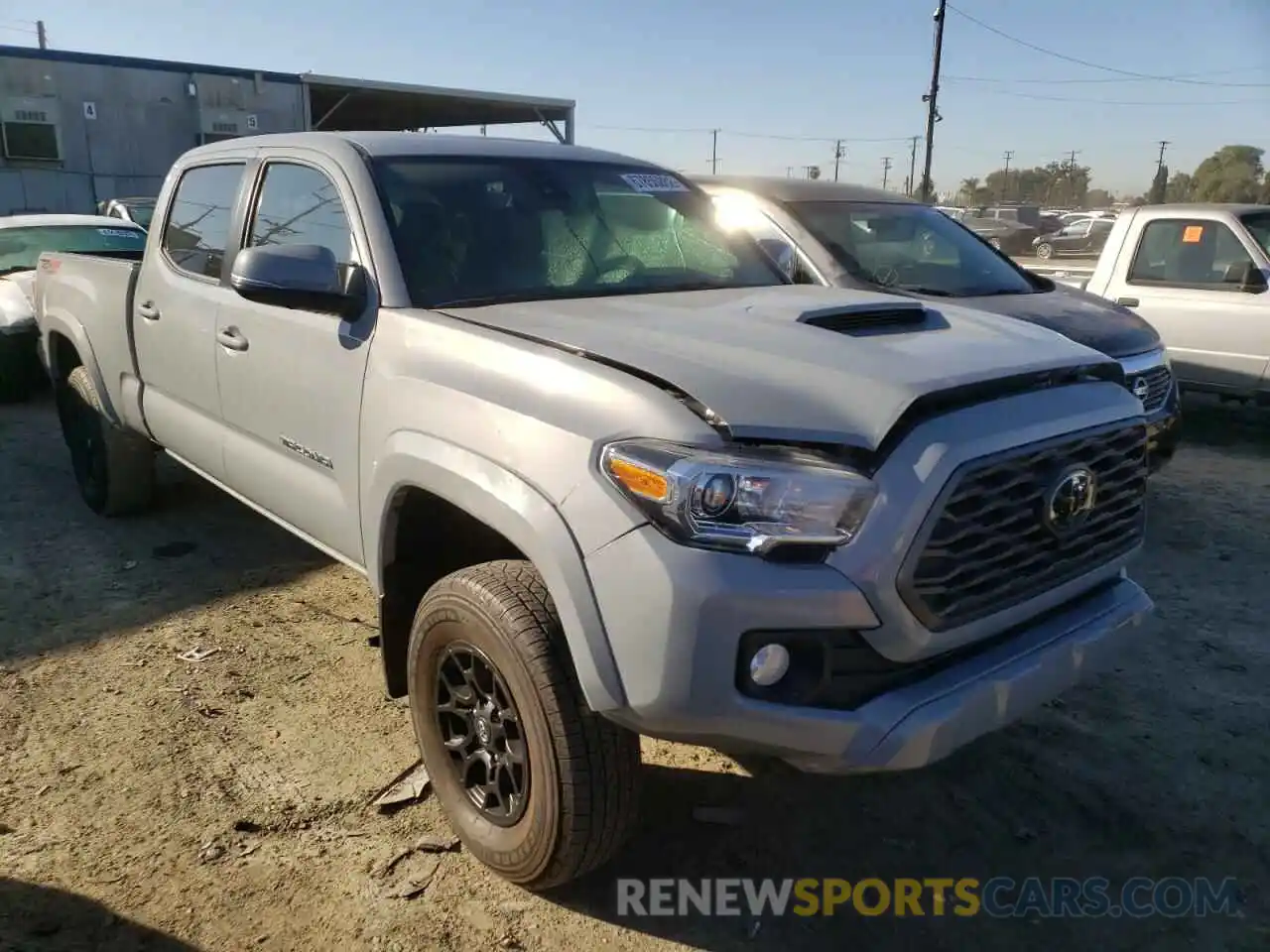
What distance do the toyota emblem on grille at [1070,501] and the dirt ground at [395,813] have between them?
1.62 ft

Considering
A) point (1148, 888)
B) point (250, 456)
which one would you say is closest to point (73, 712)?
point (250, 456)

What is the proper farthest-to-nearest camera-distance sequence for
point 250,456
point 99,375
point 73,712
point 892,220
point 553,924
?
point 892,220 < point 99,375 < point 250,456 < point 73,712 < point 553,924

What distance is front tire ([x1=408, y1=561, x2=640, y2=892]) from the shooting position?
2.25 meters

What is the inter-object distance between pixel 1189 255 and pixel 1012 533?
6633 mm

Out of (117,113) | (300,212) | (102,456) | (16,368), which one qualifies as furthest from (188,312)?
(117,113)

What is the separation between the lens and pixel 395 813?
293 centimetres

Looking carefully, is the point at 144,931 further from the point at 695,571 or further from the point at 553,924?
the point at 695,571

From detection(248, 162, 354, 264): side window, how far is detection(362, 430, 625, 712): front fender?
877 mm

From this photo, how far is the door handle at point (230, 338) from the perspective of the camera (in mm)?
3615

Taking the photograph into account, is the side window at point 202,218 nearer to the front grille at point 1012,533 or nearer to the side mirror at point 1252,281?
the front grille at point 1012,533

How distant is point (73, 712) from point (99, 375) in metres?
2.24

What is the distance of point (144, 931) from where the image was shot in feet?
8.01

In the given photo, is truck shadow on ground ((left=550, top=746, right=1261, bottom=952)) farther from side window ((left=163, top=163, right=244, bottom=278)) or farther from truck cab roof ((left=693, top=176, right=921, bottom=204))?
truck cab roof ((left=693, top=176, right=921, bottom=204))

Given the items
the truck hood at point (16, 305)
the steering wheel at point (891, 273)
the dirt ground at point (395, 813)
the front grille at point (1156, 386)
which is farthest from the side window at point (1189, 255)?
the truck hood at point (16, 305)
